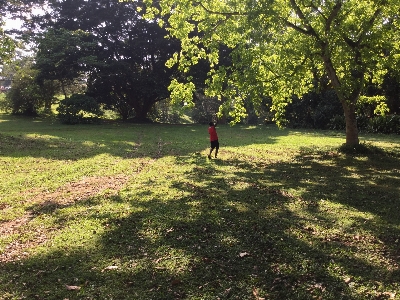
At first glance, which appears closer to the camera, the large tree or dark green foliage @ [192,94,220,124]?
the large tree

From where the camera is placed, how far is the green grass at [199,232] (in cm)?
477

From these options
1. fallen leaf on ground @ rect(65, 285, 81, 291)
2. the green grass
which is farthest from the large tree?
fallen leaf on ground @ rect(65, 285, 81, 291)

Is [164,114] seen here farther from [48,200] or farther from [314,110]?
[48,200]

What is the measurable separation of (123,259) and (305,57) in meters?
11.6

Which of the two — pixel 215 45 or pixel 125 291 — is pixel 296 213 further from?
pixel 215 45

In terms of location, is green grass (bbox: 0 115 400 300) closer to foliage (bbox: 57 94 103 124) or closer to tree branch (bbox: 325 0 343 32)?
tree branch (bbox: 325 0 343 32)

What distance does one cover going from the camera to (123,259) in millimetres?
5512

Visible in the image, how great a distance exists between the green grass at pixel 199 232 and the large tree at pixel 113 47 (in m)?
A: 27.2

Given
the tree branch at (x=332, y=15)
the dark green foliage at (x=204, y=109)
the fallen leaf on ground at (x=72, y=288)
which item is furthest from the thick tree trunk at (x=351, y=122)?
the dark green foliage at (x=204, y=109)

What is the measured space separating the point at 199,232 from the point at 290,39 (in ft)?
36.0

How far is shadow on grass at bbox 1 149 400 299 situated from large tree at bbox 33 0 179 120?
1260 inches

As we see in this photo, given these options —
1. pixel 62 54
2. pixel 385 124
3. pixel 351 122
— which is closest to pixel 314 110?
pixel 385 124

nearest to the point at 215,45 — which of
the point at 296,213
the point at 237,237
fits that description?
the point at 296,213

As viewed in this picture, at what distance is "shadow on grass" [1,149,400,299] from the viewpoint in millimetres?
4680
